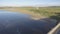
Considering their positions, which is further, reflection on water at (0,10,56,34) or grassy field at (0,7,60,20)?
grassy field at (0,7,60,20)

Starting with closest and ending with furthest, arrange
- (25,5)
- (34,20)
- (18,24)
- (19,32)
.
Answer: (19,32), (25,5), (18,24), (34,20)

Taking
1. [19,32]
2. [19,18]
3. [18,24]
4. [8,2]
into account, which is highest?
[8,2]

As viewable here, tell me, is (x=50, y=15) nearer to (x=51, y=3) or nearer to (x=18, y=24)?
(x=51, y=3)

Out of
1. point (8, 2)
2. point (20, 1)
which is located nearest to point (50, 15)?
point (20, 1)

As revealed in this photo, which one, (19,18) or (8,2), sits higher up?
(8,2)

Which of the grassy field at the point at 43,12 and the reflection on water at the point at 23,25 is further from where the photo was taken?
the grassy field at the point at 43,12

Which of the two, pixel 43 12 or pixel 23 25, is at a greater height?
pixel 43 12

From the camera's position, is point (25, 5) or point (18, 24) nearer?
point (25, 5)

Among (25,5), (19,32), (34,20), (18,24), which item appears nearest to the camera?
(19,32)
